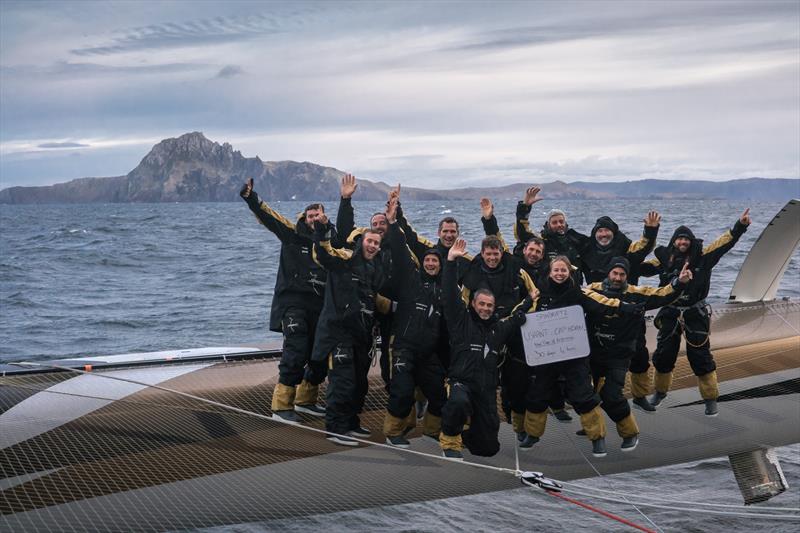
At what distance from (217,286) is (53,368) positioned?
2267cm

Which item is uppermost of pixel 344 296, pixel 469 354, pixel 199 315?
pixel 344 296

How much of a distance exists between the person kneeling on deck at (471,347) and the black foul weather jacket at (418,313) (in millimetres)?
230

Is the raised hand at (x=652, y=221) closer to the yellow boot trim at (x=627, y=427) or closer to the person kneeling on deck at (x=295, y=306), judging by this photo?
the yellow boot trim at (x=627, y=427)

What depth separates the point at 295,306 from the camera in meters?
8.51

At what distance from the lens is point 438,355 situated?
26.5ft

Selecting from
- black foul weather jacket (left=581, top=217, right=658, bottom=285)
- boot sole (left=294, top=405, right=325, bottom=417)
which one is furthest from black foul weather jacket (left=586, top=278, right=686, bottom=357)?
boot sole (left=294, top=405, right=325, bottom=417)

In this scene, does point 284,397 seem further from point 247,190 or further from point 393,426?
point 247,190

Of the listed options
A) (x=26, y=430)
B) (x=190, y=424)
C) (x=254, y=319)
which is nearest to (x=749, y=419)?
(x=190, y=424)

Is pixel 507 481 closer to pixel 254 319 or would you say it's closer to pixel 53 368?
pixel 53 368

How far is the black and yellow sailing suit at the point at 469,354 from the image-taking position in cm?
749

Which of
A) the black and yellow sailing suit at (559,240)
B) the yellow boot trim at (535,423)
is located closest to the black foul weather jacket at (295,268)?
the yellow boot trim at (535,423)

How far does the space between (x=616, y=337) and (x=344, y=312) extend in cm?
256

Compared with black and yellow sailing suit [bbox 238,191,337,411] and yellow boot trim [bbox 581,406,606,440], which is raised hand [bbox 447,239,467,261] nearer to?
black and yellow sailing suit [bbox 238,191,337,411]

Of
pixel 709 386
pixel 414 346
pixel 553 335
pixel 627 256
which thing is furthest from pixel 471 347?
pixel 709 386
